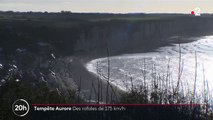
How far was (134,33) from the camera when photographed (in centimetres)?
7881

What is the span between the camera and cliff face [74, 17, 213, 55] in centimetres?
5938

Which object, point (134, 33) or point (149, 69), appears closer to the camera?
point (149, 69)

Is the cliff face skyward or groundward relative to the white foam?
skyward

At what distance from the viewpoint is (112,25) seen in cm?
7150

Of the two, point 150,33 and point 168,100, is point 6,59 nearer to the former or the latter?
point 168,100

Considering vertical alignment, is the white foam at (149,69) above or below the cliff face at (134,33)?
below

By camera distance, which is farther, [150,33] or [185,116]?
[150,33]

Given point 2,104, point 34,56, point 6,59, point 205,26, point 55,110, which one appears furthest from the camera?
point 205,26

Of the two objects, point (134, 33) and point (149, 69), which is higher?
point (134, 33)

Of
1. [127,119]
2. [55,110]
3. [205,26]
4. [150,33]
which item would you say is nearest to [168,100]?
[127,119]

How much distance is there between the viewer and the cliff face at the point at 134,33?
59.4m

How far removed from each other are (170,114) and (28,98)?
258cm

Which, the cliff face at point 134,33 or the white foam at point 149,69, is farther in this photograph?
the cliff face at point 134,33

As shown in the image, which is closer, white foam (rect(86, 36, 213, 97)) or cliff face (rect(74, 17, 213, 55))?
white foam (rect(86, 36, 213, 97))
